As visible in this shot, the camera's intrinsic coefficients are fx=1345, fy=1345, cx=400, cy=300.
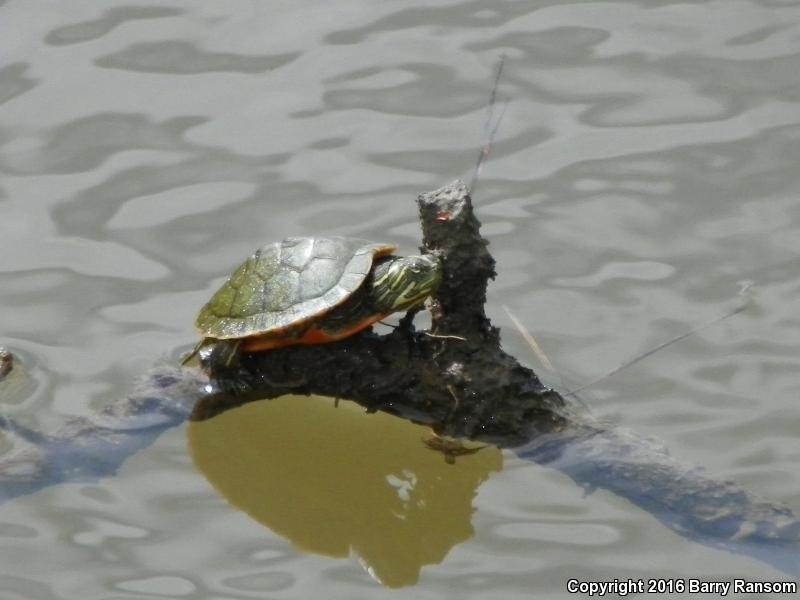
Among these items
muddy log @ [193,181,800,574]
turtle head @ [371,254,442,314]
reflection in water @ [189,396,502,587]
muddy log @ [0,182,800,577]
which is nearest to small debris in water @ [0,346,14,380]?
muddy log @ [0,182,800,577]

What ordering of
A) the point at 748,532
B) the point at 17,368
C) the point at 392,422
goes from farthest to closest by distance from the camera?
the point at 17,368
the point at 392,422
the point at 748,532

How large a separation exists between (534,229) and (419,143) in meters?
1.00

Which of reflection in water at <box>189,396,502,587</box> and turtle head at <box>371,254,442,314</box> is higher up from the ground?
turtle head at <box>371,254,442,314</box>

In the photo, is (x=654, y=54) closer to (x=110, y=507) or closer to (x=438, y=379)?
(x=438, y=379)

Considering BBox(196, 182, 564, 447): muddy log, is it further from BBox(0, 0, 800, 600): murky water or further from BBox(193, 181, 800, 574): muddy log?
BBox(0, 0, 800, 600): murky water

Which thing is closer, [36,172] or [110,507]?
[110,507]

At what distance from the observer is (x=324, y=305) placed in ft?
15.7

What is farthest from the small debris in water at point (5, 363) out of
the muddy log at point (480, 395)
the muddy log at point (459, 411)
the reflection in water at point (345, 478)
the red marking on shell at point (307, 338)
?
the muddy log at point (480, 395)

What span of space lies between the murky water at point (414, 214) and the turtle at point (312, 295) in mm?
625

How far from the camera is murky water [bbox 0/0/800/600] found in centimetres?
476

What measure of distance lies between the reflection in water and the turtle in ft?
1.51

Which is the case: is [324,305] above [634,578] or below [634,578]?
above

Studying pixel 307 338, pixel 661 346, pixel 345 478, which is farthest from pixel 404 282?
pixel 661 346

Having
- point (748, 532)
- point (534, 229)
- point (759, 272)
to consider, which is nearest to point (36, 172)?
point (534, 229)
